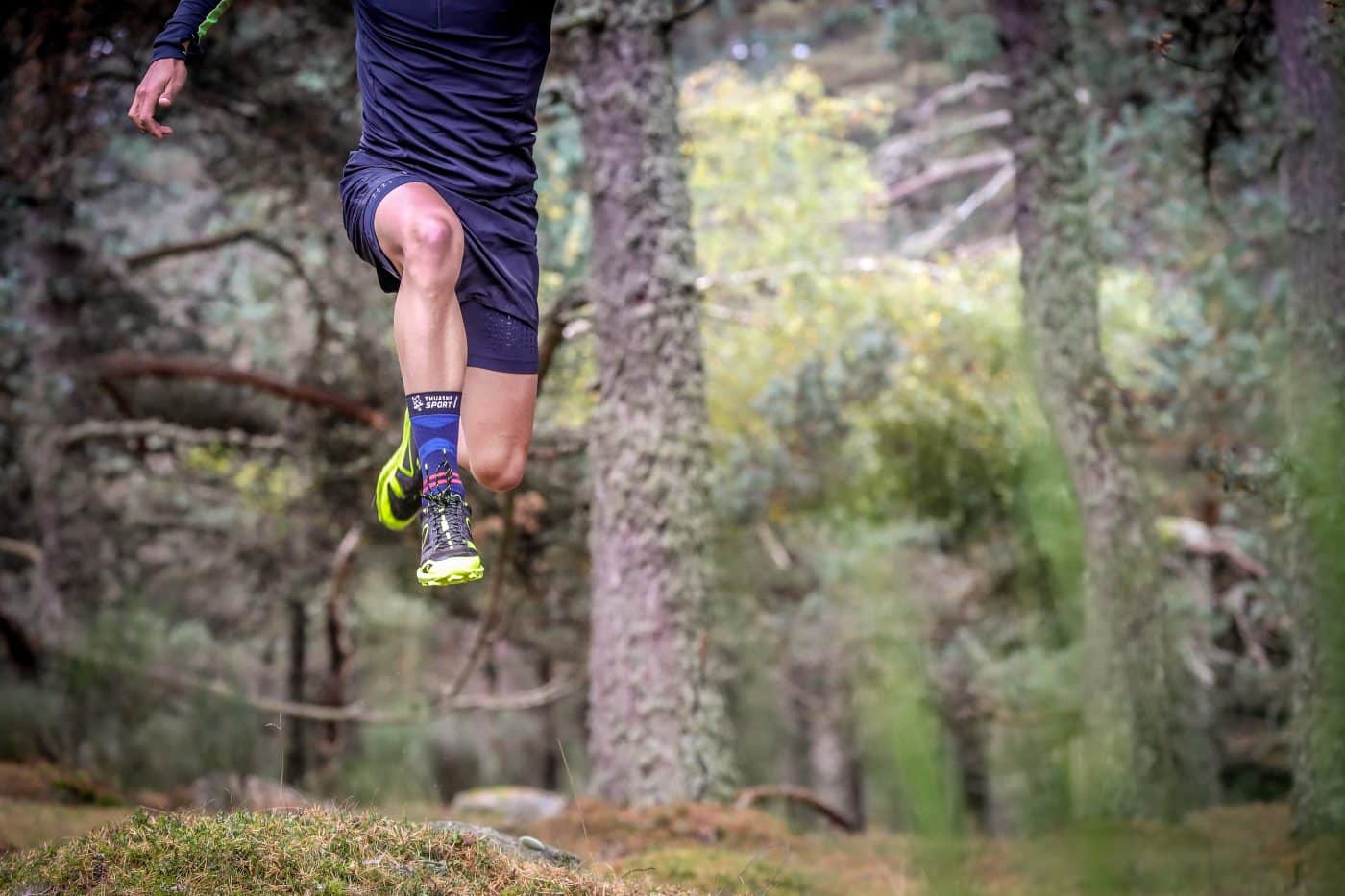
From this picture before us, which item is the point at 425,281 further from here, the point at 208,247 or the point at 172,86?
the point at 208,247

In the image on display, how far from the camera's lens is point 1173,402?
14.4 meters

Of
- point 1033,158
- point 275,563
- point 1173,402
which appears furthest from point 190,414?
point 1173,402

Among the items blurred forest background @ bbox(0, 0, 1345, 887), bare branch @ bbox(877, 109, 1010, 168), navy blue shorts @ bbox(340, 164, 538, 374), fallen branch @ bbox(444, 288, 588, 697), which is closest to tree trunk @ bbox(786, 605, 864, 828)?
blurred forest background @ bbox(0, 0, 1345, 887)

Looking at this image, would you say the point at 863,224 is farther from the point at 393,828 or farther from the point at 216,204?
the point at 393,828

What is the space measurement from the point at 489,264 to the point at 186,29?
0.91 meters

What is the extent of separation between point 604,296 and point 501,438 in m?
2.62

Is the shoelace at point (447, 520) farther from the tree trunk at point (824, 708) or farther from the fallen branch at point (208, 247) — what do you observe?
the tree trunk at point (824, 708)

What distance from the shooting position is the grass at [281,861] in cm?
247

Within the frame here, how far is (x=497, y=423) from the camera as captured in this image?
132 inches

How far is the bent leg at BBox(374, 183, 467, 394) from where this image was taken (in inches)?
115

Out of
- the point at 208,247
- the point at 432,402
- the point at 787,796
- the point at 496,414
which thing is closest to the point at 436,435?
the point at 432,402

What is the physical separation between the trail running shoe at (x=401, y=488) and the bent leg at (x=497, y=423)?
18 centimetres

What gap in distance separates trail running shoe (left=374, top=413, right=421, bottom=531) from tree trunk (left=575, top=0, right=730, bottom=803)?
2.25 meters

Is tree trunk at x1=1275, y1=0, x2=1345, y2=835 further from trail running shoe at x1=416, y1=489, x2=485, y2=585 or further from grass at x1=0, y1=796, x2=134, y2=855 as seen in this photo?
grass at x1=0, y1=796, x2=134, y2=855
